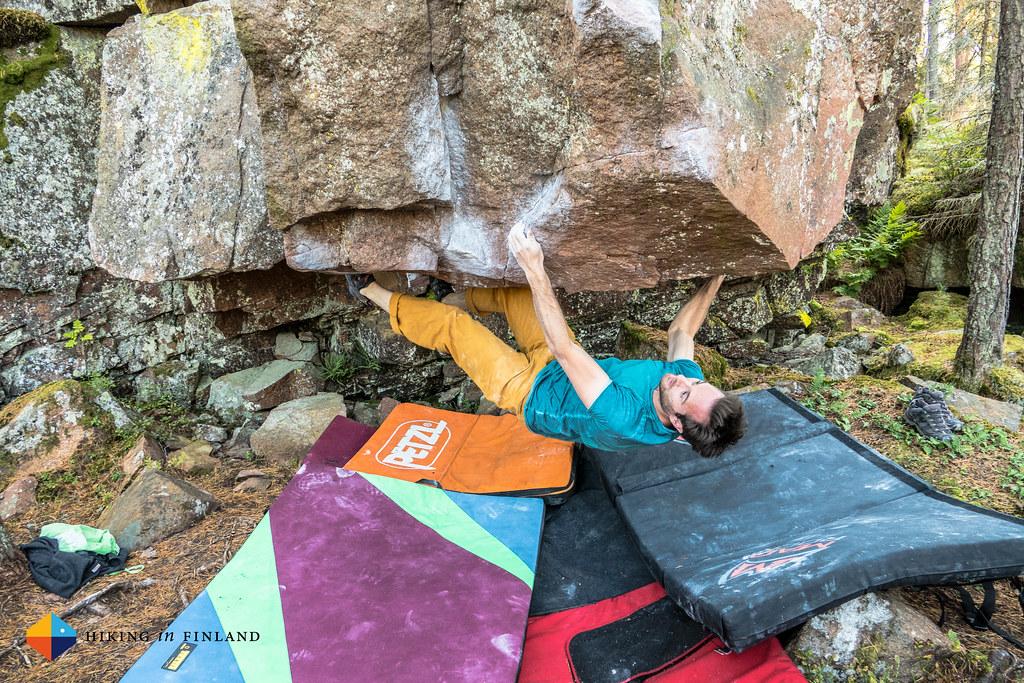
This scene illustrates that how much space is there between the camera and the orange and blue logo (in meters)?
3.32

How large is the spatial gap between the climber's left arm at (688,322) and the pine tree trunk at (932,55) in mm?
7900

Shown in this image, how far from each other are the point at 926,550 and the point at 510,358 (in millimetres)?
2525

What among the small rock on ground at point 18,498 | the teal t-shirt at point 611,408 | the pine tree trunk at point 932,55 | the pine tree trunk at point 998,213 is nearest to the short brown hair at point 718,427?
the teal t-shirt at point 611,408

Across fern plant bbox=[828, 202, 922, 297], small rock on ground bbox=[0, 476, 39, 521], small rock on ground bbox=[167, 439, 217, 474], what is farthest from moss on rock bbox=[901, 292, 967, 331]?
small rock on ground bbox=[0, 476, 39, 521]

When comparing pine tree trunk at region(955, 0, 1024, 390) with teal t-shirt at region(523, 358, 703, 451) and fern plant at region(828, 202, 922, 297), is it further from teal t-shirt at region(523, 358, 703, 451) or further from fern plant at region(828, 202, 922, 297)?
teal t-shirt at region(523, 358, 703, 451)

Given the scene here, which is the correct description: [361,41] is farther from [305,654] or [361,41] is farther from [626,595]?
[626,595]

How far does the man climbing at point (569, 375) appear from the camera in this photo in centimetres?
331

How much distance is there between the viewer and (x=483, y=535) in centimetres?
399

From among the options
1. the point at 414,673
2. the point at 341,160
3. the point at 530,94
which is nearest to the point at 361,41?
the point at 341,160

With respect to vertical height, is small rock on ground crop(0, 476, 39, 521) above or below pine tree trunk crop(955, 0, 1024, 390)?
below

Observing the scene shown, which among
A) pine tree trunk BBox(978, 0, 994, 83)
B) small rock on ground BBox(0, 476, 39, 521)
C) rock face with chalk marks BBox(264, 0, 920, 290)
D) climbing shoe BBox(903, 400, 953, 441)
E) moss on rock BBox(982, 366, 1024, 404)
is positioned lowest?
moss on rock BBox(982, 366, 1024, 404)

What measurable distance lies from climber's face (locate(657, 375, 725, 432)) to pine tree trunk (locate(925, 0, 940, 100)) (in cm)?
885

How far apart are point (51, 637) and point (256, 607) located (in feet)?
3.78

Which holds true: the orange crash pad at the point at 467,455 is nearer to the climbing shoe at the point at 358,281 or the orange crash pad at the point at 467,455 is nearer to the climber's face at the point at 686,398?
the climbing shoe at the point at 358,281
